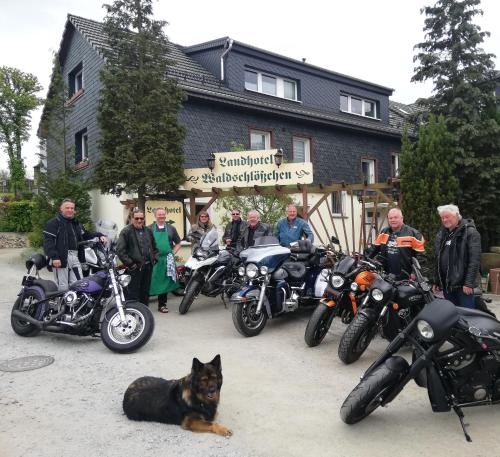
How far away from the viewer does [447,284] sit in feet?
17.2

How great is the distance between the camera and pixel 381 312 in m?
4.60

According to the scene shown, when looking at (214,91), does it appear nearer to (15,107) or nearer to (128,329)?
(128,329)

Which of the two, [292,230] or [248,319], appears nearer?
[248,319]

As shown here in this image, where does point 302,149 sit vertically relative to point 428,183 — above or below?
above

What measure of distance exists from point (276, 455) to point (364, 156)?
17.8 m

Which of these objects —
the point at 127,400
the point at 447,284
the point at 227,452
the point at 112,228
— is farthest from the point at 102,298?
the point at 447,284

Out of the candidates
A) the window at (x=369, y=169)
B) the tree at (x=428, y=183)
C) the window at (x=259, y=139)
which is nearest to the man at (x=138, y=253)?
the tree at (x=428, y=183)

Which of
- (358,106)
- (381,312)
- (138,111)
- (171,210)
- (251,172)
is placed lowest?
(381,312)

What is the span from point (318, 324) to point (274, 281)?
3.36 ft

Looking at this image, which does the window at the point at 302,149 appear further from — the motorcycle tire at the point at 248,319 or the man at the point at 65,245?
the motorcycle tire at the point at 248,319

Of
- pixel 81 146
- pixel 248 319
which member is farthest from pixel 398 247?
pixel 81 146

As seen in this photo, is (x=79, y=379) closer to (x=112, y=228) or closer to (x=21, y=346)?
(x=21, y=346)

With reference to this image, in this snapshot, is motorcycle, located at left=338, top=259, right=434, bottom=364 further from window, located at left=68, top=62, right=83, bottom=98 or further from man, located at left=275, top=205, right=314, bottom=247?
window, located at left=68, top=62, right=83, bottom=98

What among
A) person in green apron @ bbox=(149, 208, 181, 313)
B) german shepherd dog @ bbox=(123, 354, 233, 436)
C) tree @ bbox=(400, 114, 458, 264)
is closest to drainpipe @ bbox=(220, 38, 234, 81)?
tree @ bbox=(400, 114, 458, 264)
